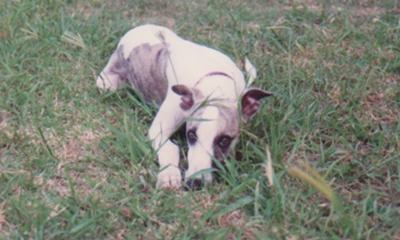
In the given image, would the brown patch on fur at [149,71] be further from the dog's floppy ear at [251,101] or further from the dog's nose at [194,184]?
the dog's nose at [194,184]

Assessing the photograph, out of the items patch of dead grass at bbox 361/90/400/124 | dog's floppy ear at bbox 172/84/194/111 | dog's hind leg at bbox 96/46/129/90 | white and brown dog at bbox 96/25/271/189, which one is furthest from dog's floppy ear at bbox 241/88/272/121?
dog's hind leg at bbox 96/46/129/90

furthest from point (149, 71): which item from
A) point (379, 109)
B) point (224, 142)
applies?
point (379, 109)

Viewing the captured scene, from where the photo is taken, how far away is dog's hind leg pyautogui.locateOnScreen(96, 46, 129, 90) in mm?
4246

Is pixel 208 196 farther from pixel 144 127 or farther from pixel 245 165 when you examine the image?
pixel 144 127

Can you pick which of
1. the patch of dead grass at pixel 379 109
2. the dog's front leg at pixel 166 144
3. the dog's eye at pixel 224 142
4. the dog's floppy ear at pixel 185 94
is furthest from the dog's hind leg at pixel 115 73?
the patch of dead grass at pixel 379 109

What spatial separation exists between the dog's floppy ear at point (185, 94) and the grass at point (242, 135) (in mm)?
281

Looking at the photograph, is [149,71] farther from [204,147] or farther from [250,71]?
[204,147]

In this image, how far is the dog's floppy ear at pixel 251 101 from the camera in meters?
3.46

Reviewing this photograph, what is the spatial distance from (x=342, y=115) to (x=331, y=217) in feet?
3.53

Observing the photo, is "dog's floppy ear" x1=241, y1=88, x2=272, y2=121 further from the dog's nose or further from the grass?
the dog's nose

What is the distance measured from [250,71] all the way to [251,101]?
63 cm

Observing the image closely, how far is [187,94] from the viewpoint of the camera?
11.4 ft

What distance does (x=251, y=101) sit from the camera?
11.5 feet

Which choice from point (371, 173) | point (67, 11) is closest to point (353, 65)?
point (371, 173)
